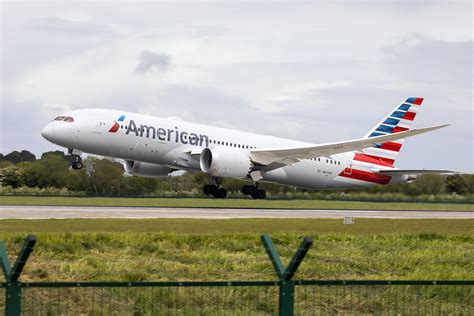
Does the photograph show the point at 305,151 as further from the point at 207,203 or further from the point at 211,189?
the point at 207,203

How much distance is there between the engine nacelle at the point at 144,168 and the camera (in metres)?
51.3

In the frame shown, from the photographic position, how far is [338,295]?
1302 cm

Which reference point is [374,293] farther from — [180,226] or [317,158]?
[317,158]

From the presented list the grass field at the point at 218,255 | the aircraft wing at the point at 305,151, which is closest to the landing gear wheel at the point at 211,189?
the aircraft wing at the point at 305,151

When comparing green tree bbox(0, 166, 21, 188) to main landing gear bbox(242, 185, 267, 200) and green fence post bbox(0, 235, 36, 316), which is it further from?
green fence post bbox(0, 235, 36, 316)

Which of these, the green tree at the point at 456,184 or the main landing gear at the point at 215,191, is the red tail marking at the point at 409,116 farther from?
the main landing gear at the point at 215,191

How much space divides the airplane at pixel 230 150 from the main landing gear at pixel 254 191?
63 mm

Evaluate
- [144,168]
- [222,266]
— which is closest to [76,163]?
[144,168]

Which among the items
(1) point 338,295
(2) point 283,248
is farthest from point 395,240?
(1) point 338,295

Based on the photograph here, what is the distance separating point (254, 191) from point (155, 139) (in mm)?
9457

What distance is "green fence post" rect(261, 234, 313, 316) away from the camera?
831 centimetres

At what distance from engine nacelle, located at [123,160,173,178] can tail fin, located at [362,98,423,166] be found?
1535 centimetres

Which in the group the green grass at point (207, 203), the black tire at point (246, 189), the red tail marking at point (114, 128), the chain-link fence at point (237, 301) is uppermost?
the red tail marking at point (114, 128)

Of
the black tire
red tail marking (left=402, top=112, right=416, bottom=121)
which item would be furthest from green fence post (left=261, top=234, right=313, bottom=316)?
red tail marking (left=402, top=112, right=416, bottom=121)
